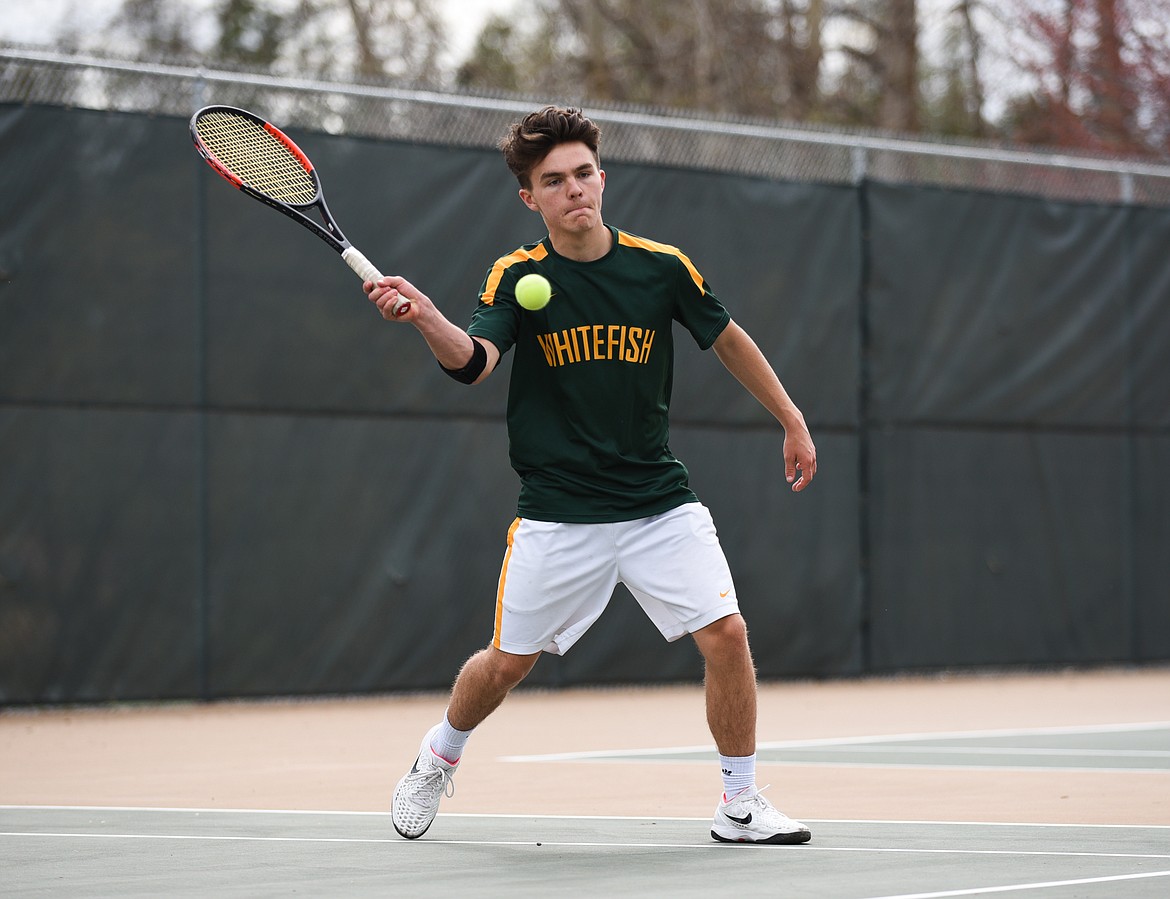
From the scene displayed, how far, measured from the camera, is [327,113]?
9391 mm

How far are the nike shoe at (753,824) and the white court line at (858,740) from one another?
7.39ft

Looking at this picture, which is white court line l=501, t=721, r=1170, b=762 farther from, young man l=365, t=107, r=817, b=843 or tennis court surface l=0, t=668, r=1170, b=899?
young man l=365, t=107, r=817, b=843

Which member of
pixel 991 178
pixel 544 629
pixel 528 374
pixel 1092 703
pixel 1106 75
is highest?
pixel 1106 75

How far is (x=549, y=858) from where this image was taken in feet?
14.7

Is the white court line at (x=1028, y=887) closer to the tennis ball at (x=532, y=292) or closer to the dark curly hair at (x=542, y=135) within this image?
the tennis ball at (x=532, y=292)

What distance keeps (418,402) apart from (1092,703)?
3866 mm

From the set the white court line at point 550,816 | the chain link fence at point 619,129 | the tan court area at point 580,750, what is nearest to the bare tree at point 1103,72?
the chain link fence at point 619,129

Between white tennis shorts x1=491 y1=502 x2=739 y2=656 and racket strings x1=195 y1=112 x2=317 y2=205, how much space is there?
122 cm

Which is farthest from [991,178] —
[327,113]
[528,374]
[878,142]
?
[528,374]

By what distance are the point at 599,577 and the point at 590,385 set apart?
50 centimetres

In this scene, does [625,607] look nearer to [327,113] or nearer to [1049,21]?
[327,113]

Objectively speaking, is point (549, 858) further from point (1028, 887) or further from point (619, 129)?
point (619, 129)

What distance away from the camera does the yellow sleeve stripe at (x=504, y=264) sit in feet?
15.5

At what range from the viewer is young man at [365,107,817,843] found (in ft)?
15.4
